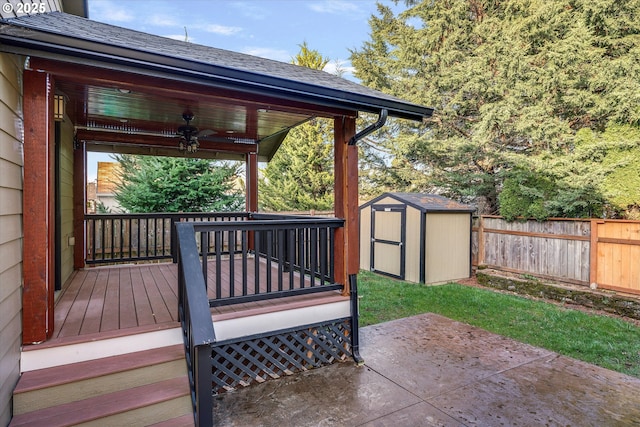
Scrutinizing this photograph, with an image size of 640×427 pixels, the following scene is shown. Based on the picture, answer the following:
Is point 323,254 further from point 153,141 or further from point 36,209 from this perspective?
point 153,141

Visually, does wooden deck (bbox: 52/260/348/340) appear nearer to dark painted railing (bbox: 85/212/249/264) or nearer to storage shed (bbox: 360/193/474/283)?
dark painted railing (bbox: 85/212/249/264)

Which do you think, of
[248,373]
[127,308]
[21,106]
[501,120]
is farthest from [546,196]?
[21,106]

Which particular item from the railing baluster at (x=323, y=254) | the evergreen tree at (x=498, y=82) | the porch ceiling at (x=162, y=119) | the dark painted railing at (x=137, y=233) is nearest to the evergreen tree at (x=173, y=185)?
the dark painted railing at (x=137, y=233)

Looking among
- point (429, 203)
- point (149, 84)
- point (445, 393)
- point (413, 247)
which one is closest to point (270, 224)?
point (149, 84)

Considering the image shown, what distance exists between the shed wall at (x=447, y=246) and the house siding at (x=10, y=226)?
686 centimetres

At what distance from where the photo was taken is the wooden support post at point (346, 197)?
378 centimetres

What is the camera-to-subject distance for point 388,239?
8562 mm

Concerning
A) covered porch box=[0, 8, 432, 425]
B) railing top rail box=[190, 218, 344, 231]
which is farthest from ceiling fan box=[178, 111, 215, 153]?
railing top rail box=[190, 218, 344, 231]

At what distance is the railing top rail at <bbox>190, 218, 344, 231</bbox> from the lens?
3.09 meters

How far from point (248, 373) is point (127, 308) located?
138 centimetres

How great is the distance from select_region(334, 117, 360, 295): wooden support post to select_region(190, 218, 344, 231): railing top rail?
126mm

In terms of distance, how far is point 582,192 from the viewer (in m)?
7.57

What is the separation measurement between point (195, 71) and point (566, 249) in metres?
7.41

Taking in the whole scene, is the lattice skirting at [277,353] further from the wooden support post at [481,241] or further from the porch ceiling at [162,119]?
the wooden support post at [481,241]
